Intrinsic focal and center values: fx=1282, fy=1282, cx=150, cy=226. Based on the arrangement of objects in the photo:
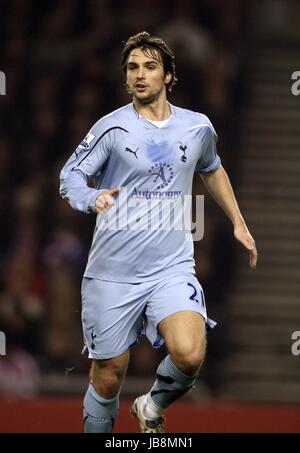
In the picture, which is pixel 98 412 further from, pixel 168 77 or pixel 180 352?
pixel 168 77

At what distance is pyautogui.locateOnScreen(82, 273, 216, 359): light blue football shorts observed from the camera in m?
6.09

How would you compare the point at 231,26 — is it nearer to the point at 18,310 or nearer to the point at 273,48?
the point at 273,48

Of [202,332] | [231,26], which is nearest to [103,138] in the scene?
[202,332]

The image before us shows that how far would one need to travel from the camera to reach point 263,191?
10.7 m

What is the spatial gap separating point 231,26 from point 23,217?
8.42 ft

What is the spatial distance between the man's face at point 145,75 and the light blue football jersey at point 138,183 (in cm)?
11

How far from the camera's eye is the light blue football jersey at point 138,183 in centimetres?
607

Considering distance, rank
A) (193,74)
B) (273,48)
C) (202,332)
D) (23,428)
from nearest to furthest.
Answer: (202,332) → (23,428) → (193,74) → (273,48)

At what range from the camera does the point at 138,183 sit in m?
6.08

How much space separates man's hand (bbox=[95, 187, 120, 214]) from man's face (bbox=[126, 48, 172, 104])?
684 mm

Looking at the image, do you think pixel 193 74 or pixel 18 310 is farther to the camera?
pixel 193 74

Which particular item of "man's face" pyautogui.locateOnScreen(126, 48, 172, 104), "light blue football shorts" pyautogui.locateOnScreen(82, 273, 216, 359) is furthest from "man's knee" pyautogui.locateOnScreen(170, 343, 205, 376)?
"man's face" pyautogui.locateOnScreen(126, 48, 172, 104)

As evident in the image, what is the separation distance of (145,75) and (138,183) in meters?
0.52
